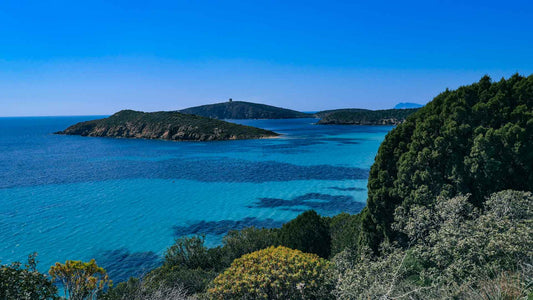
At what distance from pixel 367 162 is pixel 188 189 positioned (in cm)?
3020

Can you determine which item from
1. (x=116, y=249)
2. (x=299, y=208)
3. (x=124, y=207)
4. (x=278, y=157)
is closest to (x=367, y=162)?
(x=278, y=157)

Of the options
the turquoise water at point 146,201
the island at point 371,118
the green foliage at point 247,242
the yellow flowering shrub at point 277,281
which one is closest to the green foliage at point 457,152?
the green foliage at point 247,242

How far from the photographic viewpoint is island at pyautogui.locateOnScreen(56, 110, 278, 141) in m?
96.8

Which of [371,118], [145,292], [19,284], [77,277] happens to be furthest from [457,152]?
[371,118]

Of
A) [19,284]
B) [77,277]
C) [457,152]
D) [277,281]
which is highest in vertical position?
[457,152]

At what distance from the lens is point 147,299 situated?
9.14 m

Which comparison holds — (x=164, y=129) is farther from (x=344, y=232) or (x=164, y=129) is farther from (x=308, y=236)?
(x=344, y=232)

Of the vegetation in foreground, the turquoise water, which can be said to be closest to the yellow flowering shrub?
the vegetation in foreground

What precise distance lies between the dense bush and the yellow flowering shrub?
2.19 feet

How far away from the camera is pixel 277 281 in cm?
770

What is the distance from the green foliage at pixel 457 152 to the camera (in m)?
10.4

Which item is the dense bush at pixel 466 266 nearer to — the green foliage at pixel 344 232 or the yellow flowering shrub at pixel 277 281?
the yellow flowering shrub at pixel 277 281

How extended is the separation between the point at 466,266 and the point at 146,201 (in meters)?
29.0

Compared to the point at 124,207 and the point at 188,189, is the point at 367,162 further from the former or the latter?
the point at 124,207
